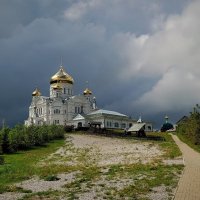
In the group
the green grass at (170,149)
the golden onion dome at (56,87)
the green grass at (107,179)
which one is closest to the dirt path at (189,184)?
the green grass at (107,179)

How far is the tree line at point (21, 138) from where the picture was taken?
4284cm

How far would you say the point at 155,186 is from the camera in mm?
18281

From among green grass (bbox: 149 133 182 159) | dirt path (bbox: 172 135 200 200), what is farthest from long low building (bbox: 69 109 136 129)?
dirt path (bbox: 172 135 200 200)

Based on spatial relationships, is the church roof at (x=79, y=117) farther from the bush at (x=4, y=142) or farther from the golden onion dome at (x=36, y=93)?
the bush at (x=4, y=142)

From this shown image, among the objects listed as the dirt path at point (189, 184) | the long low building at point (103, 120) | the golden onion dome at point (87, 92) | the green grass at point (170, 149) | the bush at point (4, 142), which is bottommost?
the dirt path at point (189, 184)

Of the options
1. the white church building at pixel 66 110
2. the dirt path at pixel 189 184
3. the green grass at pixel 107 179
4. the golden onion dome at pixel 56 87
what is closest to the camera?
the dirt path at pixel 189 184

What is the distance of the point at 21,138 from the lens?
4688cm

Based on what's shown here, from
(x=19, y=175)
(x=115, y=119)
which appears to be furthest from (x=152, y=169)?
(x=115, y=119)

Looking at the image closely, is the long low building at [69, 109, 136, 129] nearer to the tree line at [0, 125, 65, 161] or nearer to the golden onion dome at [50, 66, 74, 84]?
the golden onion dome at [50, 66, 74, 84]

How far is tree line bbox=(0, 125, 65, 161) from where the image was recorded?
42.8 m

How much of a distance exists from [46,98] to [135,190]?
291ft

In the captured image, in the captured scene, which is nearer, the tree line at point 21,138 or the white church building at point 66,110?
the tree line at point 21,138

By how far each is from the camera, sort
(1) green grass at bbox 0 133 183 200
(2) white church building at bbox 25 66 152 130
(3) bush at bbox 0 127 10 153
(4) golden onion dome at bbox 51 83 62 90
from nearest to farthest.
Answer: (1) green grass at bbox 0 133 183 200
(3) bush at bbox 0 127 10 153
(2) white church building at bbox 25 66 152 130
(4) golden onion dome at bbox 51 83 62 90

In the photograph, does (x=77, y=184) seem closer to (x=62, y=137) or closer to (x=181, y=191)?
(x=181, y=191)
